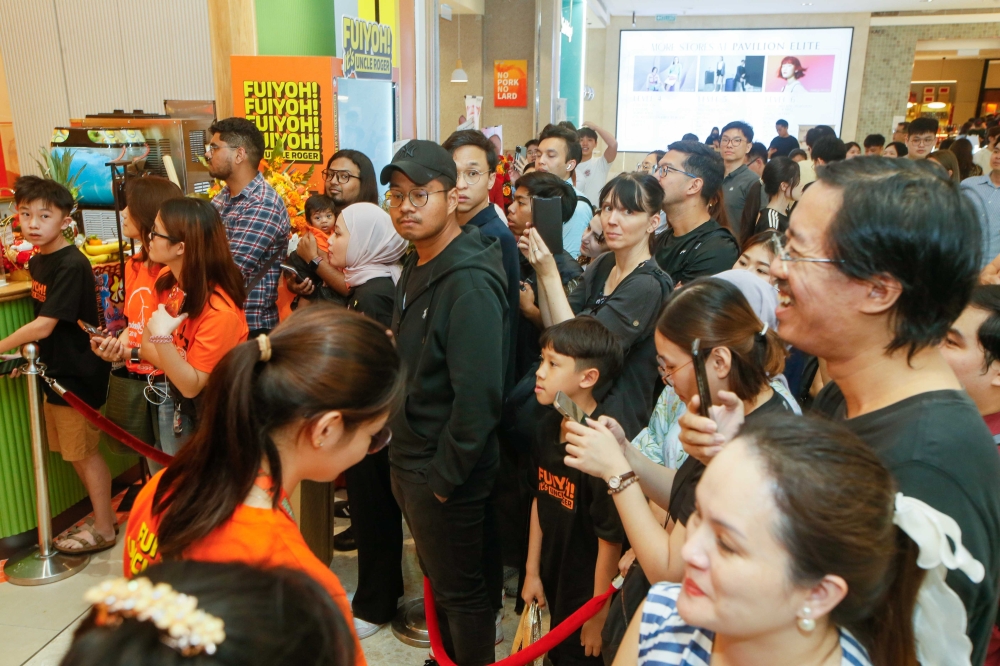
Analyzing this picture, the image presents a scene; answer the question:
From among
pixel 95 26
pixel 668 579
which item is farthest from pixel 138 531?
pixel 95 26

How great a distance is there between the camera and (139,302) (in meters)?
2.96

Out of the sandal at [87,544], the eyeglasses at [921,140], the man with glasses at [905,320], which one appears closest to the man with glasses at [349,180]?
the sandal at [87,544]

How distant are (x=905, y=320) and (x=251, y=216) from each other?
10.0 ft

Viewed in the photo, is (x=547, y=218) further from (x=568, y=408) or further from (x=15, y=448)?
(x=15, y=448)

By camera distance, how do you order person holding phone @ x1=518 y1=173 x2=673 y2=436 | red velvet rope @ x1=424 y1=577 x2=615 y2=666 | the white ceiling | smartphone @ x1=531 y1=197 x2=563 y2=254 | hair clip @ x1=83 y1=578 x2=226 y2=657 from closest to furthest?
hair clip @ x1=83 y1=578 x2=226 y2=657
red velvet rope @ x1=424 y1=577 x2=615 y2=666
person holding phone @ x1=518 y1=173 x2=673 y2=436
smartphone @ x1=531 y1=197 x2=563 y2=254
the white ceiling

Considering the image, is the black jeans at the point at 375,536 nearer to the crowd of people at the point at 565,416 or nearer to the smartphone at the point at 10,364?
the crowd of people at the point at 565,416

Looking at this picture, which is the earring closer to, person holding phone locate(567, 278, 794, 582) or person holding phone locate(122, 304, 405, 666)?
person holding phone locate(567, 278, 794, 582)

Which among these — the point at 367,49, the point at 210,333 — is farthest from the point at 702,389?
the point at 367,49

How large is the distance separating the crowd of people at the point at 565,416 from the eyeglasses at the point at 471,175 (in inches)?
0.5

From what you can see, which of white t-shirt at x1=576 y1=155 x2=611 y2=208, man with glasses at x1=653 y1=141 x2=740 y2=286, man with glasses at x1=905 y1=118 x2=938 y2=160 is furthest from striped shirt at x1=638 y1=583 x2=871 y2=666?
man with glasses at x1=905 y1=118 x2=938 y2=160

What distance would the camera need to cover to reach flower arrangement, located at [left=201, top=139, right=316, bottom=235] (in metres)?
4.31

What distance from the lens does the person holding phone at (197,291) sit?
2.60 meters

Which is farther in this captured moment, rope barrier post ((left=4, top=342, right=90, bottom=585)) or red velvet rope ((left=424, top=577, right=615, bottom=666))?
rope barrier post ((left=4, top=342, right=90, bottom=585))

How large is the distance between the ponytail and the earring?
78 centimetres
